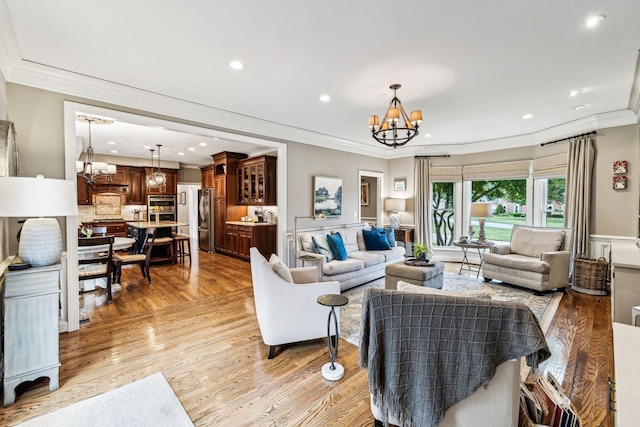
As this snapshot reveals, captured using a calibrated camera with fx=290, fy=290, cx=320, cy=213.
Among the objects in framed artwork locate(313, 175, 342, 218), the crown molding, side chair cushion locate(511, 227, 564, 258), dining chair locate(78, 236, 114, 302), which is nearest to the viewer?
the crown molding

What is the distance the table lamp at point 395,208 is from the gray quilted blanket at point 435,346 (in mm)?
5767

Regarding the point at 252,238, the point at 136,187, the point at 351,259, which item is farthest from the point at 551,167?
the point at 136,187

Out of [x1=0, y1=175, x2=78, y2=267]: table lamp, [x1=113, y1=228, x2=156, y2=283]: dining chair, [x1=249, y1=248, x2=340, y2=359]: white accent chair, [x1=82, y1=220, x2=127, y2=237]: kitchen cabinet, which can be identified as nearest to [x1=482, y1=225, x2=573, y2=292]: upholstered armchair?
[x1=249, y1=248, x2=340, y2=359]: white accent chair

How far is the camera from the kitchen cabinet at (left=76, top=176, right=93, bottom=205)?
24.9ft

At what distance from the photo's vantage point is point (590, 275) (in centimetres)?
443

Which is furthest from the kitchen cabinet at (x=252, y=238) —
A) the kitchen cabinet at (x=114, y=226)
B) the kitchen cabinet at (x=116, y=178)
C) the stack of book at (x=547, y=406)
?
the stack of book at (x=547, y=406)

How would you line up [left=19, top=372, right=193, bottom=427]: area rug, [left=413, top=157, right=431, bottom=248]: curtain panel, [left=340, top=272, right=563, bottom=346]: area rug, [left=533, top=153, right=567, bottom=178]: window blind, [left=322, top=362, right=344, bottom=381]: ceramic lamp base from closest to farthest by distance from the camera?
1. [left=19, top=372, right=193, bottom=427]: area rug
2. [left=322, top=362, right=344, bottom=381]: ceramic lamp base
3. [left=340, top=272, right=563, bottom=346]: area rug
4. [left=533, top=153, right=567, bottom=178]: window blind
5. [left=413, top=157, right=431, bottom=248]: curtain panel

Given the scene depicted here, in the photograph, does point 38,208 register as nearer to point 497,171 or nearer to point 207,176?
point 207,176

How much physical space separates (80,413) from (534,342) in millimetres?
2732

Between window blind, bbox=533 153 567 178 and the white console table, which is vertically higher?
window blind, bbox=533 153 567 178

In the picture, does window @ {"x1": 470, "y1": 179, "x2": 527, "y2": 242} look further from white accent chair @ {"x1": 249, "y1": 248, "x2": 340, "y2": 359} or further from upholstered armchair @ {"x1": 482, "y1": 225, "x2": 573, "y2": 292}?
white accent chair @ {"x1": 249, "y1": 248, "x2": 340, "y2": 359}

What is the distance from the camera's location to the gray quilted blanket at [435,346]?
1.35 meters

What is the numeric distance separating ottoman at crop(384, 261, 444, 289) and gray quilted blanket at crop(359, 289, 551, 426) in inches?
103

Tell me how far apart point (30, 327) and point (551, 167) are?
7390 millimetres
